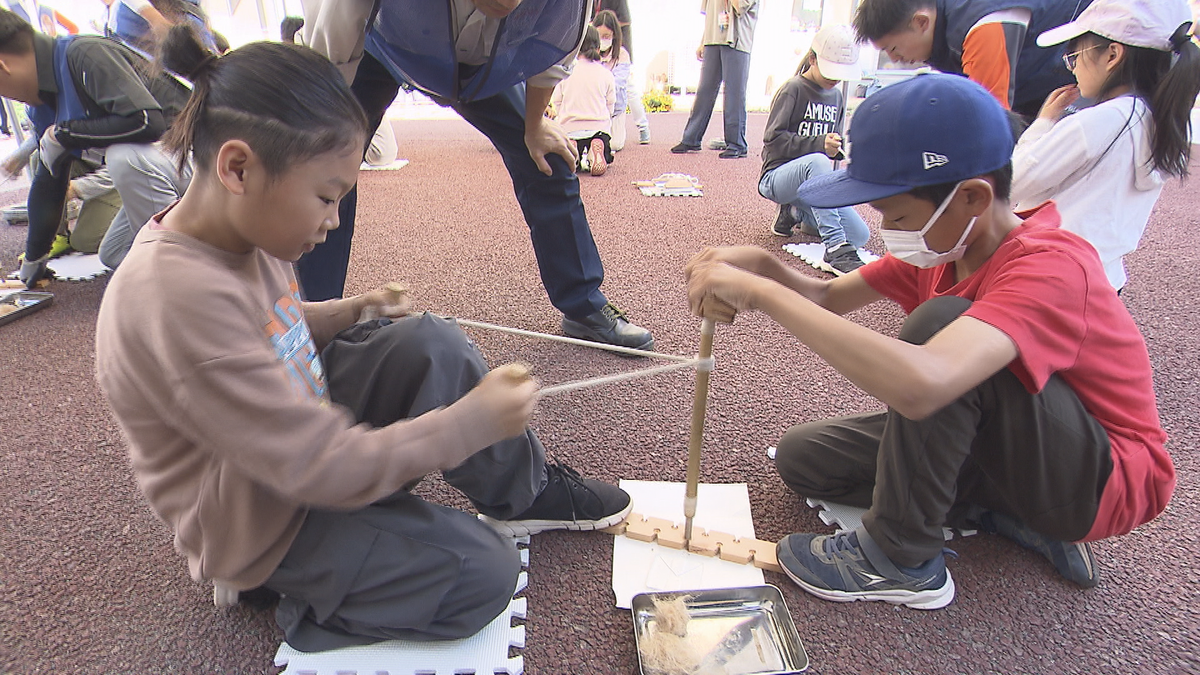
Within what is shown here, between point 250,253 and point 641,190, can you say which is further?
point 641,190

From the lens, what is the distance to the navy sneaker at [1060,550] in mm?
881

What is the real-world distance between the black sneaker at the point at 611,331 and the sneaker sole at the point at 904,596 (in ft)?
2.42

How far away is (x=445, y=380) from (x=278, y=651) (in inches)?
15.1

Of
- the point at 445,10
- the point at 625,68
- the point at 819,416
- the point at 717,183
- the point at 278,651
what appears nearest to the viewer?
the point at 278,651

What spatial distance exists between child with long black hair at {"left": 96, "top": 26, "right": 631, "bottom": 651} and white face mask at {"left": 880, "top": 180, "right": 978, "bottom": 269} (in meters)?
0.50

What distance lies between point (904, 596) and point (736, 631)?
0.23m

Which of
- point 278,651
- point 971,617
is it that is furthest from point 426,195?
point 971,617

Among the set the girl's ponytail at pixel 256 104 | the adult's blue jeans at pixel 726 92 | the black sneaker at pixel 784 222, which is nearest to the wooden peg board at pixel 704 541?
the girl's ponytail at pixel 256 104

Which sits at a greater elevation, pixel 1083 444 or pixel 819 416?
pixel 1083 444

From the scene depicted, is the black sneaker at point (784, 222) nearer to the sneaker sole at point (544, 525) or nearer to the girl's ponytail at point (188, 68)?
the sneaker sole at point (544, 525)

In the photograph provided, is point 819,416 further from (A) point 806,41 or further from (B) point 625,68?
(A) point 806,41

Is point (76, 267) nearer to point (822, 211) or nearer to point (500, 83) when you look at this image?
point (500, 83)

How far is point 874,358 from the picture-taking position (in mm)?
684

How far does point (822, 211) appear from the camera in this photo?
7.15 feet
